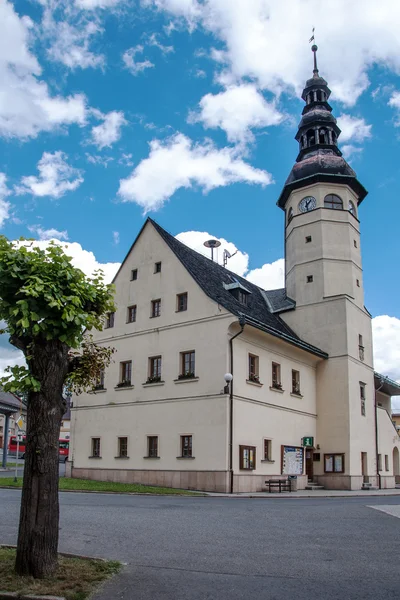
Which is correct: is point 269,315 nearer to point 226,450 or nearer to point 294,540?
point 226,450

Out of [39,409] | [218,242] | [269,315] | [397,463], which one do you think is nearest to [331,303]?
[269,315]

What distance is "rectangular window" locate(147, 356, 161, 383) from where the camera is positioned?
96.4 ft

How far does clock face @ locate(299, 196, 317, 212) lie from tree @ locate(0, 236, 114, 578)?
31.2 meters

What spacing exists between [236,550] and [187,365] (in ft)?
63.4

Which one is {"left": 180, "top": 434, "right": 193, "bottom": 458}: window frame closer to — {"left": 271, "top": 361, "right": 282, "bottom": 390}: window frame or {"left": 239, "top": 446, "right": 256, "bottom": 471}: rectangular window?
{"left": 239, "top": 446, "right": 256, "bottom": 471}: rectangular window

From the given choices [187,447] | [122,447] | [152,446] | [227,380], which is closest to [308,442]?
[187,447]

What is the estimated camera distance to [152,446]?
2869 cm

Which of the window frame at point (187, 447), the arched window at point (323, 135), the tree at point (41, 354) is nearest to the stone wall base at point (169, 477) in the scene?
the window frame at point (187, 447)

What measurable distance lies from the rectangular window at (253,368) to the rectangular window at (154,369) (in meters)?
4.64

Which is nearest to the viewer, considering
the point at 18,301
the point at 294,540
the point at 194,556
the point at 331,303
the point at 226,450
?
the point at 18,301

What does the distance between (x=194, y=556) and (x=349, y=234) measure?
3114cm

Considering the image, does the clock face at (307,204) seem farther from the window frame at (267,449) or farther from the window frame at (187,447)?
the window frame at (187,447)

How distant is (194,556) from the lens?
857 centimetres

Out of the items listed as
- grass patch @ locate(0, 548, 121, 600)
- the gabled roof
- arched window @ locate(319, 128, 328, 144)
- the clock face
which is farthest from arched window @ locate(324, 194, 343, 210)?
grass patch @ locate(0, 548, 121, 600)
